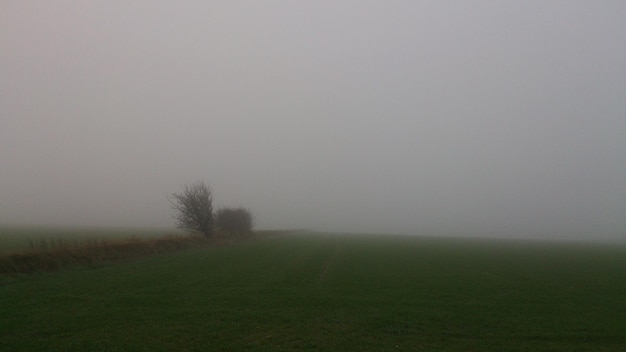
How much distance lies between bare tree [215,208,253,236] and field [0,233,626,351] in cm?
4982

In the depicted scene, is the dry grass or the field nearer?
the field

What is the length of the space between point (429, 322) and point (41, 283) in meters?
16.2

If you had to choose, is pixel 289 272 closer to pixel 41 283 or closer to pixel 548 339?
pixel 41 283

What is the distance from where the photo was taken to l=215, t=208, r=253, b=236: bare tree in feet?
243

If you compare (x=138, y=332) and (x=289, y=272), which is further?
(x=289, y=272)

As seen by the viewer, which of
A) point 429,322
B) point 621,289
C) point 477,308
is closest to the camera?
point 429,322

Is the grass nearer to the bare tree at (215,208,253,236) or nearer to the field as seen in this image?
the field

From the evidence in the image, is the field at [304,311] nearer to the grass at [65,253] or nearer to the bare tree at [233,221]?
the grass at [65,253]

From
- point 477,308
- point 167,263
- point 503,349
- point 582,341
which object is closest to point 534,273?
point 477,308

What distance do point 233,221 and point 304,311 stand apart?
208 feet

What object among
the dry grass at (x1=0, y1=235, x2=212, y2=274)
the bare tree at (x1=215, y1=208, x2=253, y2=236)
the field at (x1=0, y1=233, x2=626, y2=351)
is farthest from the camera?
the bare tree at (x1=215, y1=208, x2=253, y2=236)

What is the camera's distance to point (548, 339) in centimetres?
1163

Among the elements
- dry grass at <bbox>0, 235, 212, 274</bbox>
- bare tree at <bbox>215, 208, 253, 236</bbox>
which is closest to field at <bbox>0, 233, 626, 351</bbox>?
dry grass at <bbox>0, 235, 212, 274</bbox>

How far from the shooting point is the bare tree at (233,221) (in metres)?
73.9
